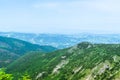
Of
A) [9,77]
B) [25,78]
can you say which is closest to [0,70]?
[9,77]

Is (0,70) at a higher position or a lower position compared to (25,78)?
higher

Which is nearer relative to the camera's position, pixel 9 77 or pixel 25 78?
pixel 9 77

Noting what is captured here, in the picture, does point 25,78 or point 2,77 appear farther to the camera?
point 25,78

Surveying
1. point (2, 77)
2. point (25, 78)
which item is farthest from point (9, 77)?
point (25, 78)

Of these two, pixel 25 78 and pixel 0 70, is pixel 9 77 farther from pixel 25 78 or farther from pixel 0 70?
pixel 25 78

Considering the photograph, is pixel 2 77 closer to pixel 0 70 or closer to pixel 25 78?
pixel 0 70

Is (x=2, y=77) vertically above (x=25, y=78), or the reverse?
(x=2, y=77)
